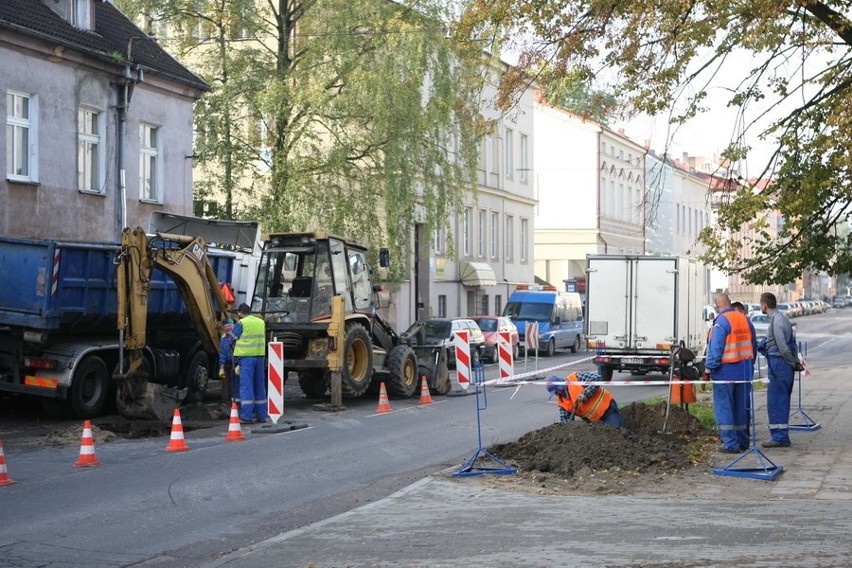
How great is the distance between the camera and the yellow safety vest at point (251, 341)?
57.4ft

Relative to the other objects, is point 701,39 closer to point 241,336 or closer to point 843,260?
point 843,260

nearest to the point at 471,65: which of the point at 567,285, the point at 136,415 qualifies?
the point at 136,415

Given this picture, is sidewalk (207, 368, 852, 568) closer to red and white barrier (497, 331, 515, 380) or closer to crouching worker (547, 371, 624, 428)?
crouching worker (547, 371, 624, 428)

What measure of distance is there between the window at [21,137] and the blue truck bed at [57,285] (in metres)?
5.22

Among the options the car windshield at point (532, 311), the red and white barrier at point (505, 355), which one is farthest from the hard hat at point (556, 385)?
the car windshield at point (532, 311)

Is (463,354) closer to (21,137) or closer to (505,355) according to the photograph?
(505,355)

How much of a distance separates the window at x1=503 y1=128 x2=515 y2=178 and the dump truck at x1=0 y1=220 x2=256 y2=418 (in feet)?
120

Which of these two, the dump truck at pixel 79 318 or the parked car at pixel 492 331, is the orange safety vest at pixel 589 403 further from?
the parked car at pixel 492 331

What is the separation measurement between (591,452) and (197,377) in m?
10.4

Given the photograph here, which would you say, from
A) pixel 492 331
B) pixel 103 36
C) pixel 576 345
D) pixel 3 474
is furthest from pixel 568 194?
pixel 3 474

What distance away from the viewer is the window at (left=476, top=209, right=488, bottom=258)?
51463mm

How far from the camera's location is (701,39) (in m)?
13.5

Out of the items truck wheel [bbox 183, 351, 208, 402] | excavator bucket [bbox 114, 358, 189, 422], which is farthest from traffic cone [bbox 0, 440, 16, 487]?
truck wheel [bbox 183, 351, 208, 402]

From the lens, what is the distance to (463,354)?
2073 cm
